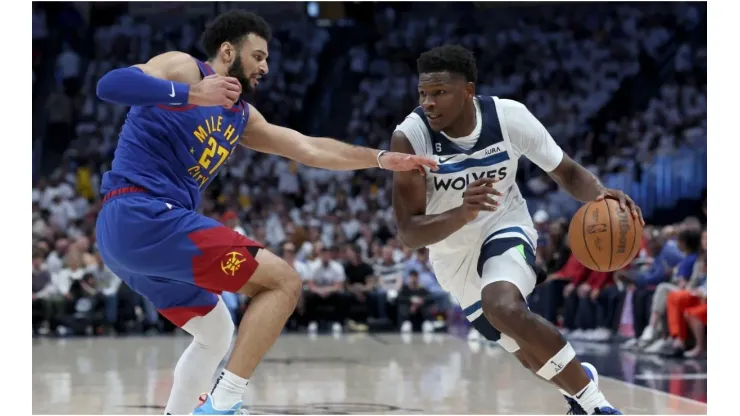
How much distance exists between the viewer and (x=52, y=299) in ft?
45.8

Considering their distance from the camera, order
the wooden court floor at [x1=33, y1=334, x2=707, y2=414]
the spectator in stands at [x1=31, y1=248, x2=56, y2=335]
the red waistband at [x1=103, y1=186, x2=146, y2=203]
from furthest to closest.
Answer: the spectator in stands at [x1=31, y1=248, x2=56, y2=335] → the wooden court floor at [x1=33, y1=334, x2=707, y2=414] → the red waistband at [x1=103, y1=186, x2=146, y2=203]

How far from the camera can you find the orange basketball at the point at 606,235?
5027mm

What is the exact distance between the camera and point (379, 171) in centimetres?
1889

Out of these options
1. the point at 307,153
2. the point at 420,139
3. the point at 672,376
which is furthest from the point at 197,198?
the point at 672,376

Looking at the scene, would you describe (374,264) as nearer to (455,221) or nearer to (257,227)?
(257,227)

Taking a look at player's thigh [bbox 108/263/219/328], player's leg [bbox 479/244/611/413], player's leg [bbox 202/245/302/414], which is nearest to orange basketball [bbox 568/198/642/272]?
player's leg [bbox 479/244/611/413]

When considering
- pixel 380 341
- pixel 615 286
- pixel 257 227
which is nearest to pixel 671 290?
pixel 615 286

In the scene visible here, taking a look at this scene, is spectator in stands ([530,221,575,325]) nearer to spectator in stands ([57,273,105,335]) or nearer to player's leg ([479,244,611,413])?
spectator in stands ([57,273,105,335])

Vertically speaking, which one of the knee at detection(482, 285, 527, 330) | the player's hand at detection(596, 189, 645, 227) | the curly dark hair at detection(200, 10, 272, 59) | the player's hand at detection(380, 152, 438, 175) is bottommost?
the knee at detection(482, 285, 527, 330)

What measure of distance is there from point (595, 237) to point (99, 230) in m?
2.48

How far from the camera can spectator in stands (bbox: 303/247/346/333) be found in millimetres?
14695

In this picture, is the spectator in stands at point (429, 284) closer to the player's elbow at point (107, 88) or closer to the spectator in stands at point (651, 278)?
the spectator in stands at point (651, 278)

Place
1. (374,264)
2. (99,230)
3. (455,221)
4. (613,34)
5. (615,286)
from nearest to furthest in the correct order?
(99,230) → (455,221) → (615,286) → (374,264) → (613,34)

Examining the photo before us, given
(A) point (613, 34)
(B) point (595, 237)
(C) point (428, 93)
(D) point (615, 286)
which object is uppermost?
(A) point (613, 34)
